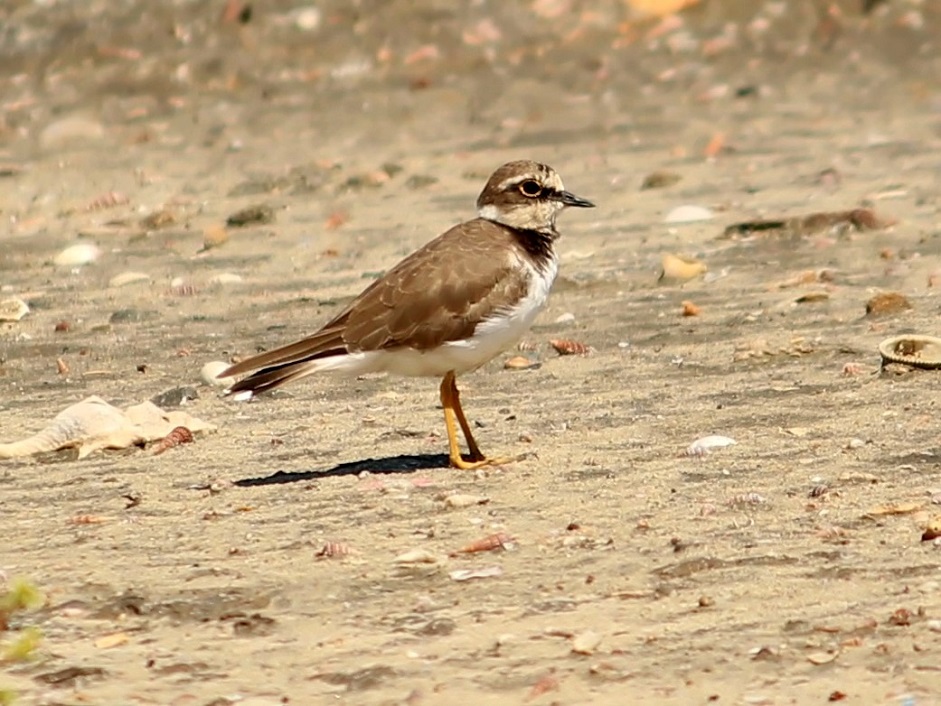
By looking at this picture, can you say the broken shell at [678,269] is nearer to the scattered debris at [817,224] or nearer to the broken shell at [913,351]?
the scattered debris at [817,224]

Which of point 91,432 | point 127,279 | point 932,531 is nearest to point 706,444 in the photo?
point 932,531

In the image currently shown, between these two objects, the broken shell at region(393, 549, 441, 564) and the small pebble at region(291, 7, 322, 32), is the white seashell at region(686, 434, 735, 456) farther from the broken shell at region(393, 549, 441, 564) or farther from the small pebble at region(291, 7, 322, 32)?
the small pebble at region(291, 7, 322, 32)

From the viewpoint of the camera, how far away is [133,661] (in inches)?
225

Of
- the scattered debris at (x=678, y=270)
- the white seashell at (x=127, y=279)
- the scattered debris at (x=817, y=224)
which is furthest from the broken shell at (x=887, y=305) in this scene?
the white seashell at (x=127, y=279)

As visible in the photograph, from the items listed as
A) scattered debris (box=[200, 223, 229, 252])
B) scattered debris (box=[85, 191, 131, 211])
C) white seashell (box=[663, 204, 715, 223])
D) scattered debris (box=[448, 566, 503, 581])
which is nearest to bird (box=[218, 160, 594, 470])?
scattered debris (box=[448, 566, 503, 581])

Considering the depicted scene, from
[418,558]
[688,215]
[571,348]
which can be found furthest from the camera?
[688,215]

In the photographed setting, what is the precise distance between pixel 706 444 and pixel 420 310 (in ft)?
4.13

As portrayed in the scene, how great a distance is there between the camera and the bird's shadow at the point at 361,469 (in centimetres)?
757

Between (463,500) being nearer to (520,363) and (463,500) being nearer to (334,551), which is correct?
(334,551)

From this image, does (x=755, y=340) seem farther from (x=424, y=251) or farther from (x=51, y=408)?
(x=51, y=408)

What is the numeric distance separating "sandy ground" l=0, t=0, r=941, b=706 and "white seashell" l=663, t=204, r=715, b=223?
0.52 feet

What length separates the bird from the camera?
7.61 meters

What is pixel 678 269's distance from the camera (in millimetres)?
10734

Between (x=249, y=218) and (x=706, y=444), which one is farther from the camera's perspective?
(x=249, y=218)
